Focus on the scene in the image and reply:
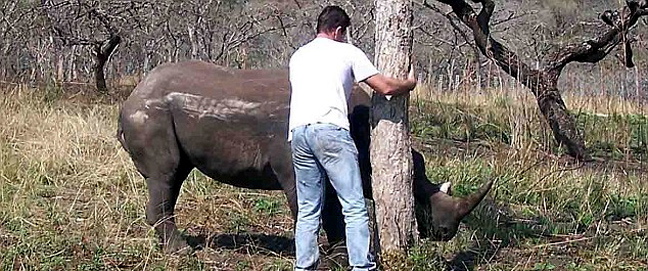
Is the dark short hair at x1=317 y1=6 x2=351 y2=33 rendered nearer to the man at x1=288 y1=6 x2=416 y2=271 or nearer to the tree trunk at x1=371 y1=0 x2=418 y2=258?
the man at x1=288 y1=6 x2=416 y2=271

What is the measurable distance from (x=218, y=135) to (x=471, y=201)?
83.6 inches

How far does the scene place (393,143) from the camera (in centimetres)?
699

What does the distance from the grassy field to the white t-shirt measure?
130 centimetres

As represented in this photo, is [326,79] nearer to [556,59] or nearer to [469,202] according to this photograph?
[469,202]

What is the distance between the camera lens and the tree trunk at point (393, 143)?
6.88 m

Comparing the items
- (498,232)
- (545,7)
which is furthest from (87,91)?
(545,7)

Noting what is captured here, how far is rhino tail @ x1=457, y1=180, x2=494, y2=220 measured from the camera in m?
7.04

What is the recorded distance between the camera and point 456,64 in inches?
1039

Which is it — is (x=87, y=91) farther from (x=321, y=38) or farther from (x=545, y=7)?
(x=545, y=7)

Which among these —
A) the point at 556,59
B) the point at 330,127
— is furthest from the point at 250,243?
the point at 556,59

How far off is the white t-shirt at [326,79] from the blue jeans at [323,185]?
8cm

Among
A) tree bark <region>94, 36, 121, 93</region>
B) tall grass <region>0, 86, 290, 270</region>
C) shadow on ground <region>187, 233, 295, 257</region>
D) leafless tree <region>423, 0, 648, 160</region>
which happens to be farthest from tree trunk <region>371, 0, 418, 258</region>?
tree bark <region>94, 36, 121, 93</region>

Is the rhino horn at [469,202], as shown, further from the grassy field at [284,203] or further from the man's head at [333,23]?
the man's head at [333,23]

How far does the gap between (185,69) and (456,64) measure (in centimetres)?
1880
